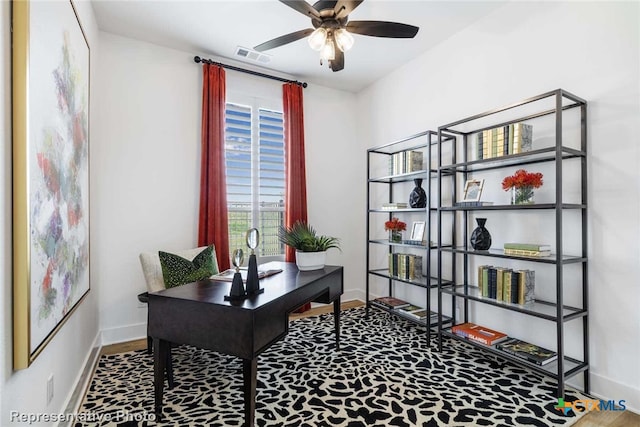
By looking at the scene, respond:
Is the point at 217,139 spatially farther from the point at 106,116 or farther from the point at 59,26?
the point at 59,26

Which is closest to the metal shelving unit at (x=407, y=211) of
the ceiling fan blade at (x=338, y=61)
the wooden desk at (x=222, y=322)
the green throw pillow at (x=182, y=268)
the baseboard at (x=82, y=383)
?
the ceiling fan blade at (x=338, y=61)

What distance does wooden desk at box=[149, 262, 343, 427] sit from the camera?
1590mm

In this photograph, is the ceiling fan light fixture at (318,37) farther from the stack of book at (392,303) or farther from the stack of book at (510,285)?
the stack of book at (392,303)

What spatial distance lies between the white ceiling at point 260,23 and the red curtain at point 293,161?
15.7 inches

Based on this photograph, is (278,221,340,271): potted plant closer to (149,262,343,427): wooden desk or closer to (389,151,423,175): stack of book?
(149,262,343,427): wooden desk

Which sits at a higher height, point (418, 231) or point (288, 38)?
point (288, 38)

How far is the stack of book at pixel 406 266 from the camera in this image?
3.22 m

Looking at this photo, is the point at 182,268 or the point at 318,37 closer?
the point at 318,37

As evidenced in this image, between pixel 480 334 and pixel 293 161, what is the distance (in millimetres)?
2621

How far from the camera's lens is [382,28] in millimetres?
2150

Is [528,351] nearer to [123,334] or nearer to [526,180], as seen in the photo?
[526,180]

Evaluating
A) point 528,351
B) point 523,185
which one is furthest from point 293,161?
point 528,351

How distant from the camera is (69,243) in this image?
1847 millimetres

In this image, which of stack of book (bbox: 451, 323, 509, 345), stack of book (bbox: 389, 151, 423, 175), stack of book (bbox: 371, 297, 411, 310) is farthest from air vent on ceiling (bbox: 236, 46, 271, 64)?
stack of book (bbox: 451, 323, 509, 345)
